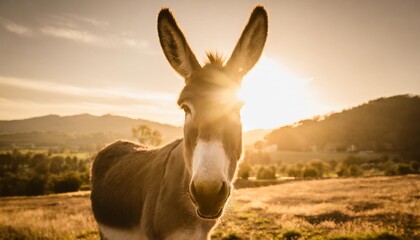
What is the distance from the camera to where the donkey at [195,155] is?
8.17 feet

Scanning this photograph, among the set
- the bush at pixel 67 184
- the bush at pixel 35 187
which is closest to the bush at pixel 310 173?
the bush at pixel 67 184

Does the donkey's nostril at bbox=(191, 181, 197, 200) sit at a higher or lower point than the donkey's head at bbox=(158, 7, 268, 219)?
lower

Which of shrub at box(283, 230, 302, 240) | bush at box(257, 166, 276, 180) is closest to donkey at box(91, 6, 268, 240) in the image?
shrub at box(283, 230, 302, 240)

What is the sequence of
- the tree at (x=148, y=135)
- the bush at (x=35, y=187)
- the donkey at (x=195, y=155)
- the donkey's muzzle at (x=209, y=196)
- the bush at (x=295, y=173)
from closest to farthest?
1. the donkey's muzzle at (x=209, y=196)
2. the donkey at (x=195, y=155)
3. the bush at (x=35, y=187)
4. the bush at (x=295, y=173)
5. the tree at (x=148, y=135)

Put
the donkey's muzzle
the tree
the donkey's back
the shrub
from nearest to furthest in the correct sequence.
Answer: the donkey's muzzle
the donkey's back
the shrub
the tree

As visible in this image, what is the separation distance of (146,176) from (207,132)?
6.21ft

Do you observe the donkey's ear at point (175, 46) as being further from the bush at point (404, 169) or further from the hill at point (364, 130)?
the hill at point (364, 130)

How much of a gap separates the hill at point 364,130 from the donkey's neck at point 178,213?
115 metres

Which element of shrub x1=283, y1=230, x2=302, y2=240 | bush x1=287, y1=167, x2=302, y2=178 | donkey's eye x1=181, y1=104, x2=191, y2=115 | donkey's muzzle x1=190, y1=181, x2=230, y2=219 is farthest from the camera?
bush x1=287, y1=167, x2=302, y2=178

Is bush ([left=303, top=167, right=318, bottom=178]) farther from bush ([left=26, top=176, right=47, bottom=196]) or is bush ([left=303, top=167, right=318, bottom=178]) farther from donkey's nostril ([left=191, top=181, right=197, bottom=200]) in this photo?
donkey's nostril ([left=191, top=181, right=197, bottom=200])

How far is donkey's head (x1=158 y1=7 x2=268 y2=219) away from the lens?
96.0 inches

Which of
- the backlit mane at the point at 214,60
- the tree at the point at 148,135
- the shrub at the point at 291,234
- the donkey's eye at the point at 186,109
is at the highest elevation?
→ the backlit mane at the point at 214,60

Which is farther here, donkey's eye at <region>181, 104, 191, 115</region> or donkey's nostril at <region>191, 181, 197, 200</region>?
donkey's eye at <region>181, 104, 191, 115</region>

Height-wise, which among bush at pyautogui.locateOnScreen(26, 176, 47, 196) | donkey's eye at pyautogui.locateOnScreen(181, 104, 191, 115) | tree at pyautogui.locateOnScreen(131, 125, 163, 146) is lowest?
bush at pyautogui.locateOnScreen(26, 176, 47, 196)
